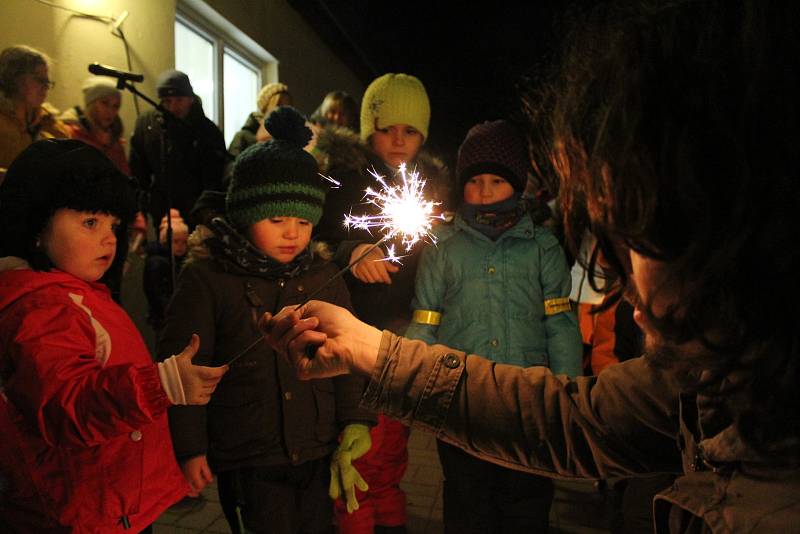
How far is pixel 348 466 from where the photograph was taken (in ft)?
8.27

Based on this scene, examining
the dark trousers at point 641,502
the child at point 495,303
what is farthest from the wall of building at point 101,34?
the dark trousers at point 641,502

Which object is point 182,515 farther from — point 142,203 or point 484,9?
point 484,9

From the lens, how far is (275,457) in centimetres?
238

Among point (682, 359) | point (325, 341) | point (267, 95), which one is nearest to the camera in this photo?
point (682, 359)

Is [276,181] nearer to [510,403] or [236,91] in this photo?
[510,403]

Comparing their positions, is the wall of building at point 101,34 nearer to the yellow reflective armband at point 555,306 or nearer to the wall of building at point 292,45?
the wall of building at point 292,45

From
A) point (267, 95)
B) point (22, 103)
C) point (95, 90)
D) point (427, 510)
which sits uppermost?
point (267, 95)

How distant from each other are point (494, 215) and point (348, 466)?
1620 mm

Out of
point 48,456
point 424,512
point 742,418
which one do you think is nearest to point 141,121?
point 48,456

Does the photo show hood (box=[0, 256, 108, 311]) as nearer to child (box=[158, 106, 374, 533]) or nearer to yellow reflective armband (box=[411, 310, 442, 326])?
child (box=[158, 106, 374, 533])

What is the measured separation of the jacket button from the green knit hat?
121cm

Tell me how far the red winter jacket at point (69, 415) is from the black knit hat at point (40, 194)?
107 mm

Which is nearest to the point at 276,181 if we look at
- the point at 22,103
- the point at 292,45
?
the point at 22,103

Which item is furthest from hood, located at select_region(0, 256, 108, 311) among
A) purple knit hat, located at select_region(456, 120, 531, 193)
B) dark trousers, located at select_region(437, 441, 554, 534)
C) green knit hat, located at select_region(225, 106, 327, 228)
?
purple knit hat, located at select_region(456, 120, 531, 193)
